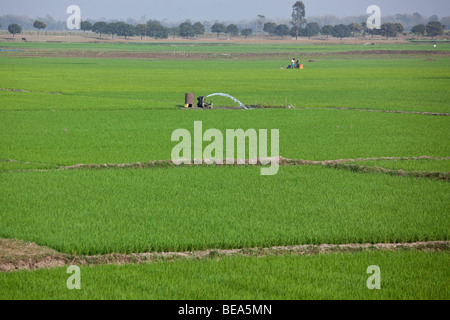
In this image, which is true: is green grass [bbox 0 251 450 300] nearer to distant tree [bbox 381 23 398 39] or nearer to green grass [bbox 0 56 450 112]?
green grass [bbox 0 56 450 112]

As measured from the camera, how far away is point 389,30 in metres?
188

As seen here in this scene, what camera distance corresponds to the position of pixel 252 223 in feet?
32.9

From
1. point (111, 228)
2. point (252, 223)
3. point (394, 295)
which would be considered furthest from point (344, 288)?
point (111, 228)

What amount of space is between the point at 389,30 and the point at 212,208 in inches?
7386

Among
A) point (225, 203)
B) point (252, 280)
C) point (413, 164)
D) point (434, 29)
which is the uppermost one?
point (434, 29)

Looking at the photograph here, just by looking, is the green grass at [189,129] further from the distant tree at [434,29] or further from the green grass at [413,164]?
the distant tree at [434,29]

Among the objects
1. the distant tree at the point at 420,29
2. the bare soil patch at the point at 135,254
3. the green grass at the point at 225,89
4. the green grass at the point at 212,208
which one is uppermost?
the distant tree at the point at 420,29

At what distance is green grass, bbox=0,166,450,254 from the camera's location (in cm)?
921

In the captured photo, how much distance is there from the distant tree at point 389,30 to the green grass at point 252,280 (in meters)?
187

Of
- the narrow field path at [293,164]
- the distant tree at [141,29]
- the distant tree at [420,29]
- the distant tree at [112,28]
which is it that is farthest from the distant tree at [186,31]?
the narrow field path at [293,164]

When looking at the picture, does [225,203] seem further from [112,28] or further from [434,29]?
[434,29]

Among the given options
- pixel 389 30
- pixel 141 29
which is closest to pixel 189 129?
pixel 141 29

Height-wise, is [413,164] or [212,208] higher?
[413,164]

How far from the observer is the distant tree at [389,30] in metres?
186
